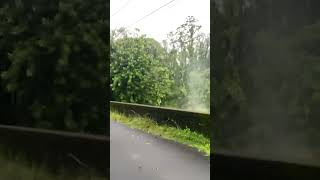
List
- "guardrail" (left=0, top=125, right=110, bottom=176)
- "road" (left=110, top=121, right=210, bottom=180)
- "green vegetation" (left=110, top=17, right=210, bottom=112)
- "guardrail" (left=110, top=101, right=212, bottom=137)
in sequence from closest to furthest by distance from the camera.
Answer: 1. "guardrail" (left=0, top=125, right=110, bottom=176)
2. "road" (left=110, top=121, right=210, bottom=180)
3. "green vegetation" (left=110, top=17, right=210, bottom=112)
4. "guardrail" (left=110, top=101, right=212, bottom=137)

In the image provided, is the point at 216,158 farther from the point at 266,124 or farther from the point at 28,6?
the point at 28,6

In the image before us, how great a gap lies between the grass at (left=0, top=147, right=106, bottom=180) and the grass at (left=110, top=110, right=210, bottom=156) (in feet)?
11.3

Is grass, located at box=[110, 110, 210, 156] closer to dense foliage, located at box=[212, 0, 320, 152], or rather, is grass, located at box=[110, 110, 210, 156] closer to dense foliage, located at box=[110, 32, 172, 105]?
dense foliage, located at box=[110, 32, 172, 105]

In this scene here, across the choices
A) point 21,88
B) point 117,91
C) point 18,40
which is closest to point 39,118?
point 21,88

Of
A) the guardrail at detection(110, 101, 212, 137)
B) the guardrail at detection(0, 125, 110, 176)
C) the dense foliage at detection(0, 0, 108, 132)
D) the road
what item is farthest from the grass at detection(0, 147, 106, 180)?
the guardrail at detection(110, 101, 212, 137)

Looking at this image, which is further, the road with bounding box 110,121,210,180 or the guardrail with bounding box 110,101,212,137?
the guardrail with bounding box 110,101,212,137

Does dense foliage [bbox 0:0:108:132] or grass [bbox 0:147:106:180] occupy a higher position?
dense foliage [bbox 0:0:108:132]

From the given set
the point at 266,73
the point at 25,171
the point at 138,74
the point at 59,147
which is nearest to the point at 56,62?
the point at 59,147

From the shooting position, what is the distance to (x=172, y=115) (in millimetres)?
7316

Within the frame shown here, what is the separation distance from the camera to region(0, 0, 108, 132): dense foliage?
2951 mm

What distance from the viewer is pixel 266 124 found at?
2.85 m

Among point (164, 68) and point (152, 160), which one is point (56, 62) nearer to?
point (152, 160)

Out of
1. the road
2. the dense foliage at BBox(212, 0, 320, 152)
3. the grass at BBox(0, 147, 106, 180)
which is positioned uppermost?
the dense foliage at BBox(212, 0, 320, 152)

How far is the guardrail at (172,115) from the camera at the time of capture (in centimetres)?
694
